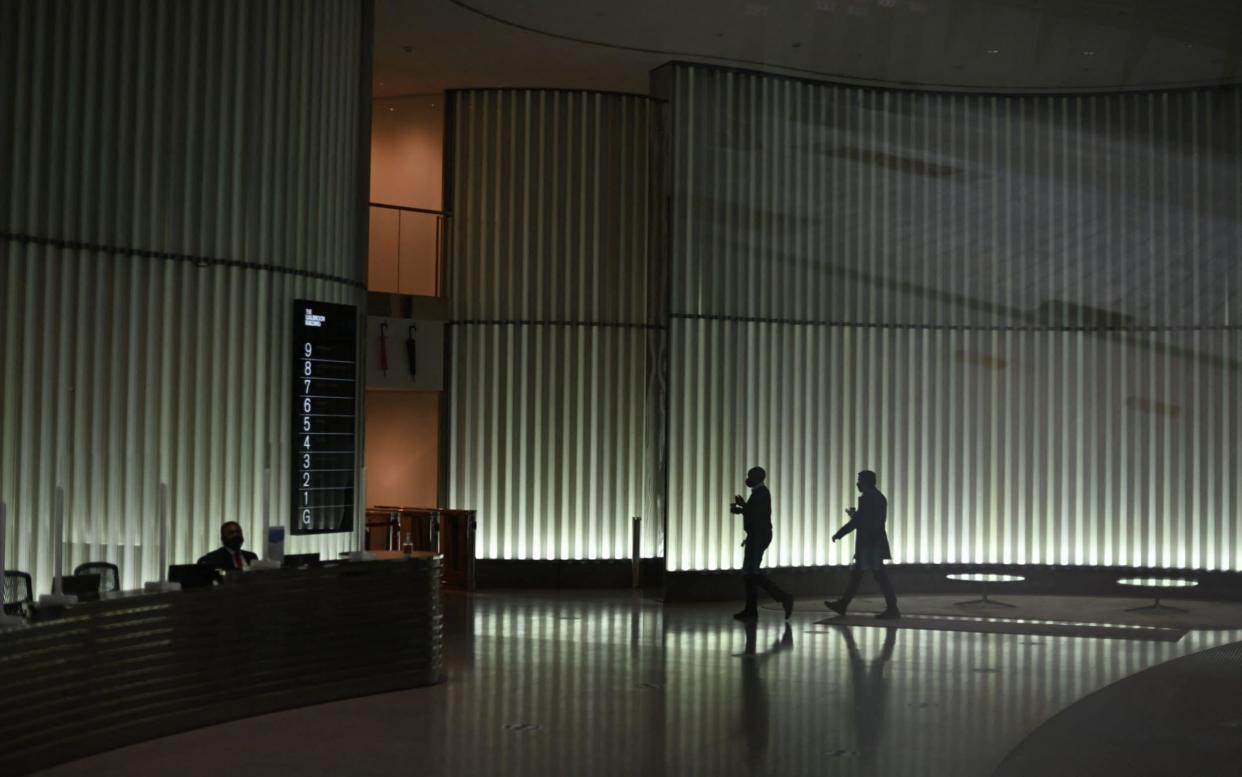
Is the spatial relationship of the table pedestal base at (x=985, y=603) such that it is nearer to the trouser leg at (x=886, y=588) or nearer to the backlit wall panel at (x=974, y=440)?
the backlit wall panel at (x=974, y=440)

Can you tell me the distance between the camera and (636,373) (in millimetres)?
15320

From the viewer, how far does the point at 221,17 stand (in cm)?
1031

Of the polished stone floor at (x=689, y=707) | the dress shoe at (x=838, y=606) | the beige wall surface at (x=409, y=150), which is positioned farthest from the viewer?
the beige wall surface at (x=409, y=150)

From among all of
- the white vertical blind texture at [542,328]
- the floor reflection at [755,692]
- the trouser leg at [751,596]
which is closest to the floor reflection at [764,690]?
the floor reflection at [755,692]

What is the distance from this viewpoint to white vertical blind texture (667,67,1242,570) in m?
14.0

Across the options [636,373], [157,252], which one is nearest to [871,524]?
[636,373]

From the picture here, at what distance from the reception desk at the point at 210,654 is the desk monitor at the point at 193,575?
184 mm

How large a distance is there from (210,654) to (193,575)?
1.61ft

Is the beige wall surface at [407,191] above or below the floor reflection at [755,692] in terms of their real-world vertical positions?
above

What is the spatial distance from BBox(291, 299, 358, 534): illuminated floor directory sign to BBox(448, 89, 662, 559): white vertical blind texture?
3514mm

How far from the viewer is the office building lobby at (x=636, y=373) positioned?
26.0 ft

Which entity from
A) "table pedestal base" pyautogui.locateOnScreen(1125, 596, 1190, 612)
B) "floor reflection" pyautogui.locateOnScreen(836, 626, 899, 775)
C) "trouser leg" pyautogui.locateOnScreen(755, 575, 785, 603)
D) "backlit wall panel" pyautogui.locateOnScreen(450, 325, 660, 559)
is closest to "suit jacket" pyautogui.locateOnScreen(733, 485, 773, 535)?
"trouser leg" pyautogui.locateOnScreen(755, 575, 785, 603)

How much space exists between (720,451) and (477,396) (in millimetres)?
2851

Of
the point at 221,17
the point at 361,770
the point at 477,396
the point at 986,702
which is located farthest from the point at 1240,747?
the point at 477,396
